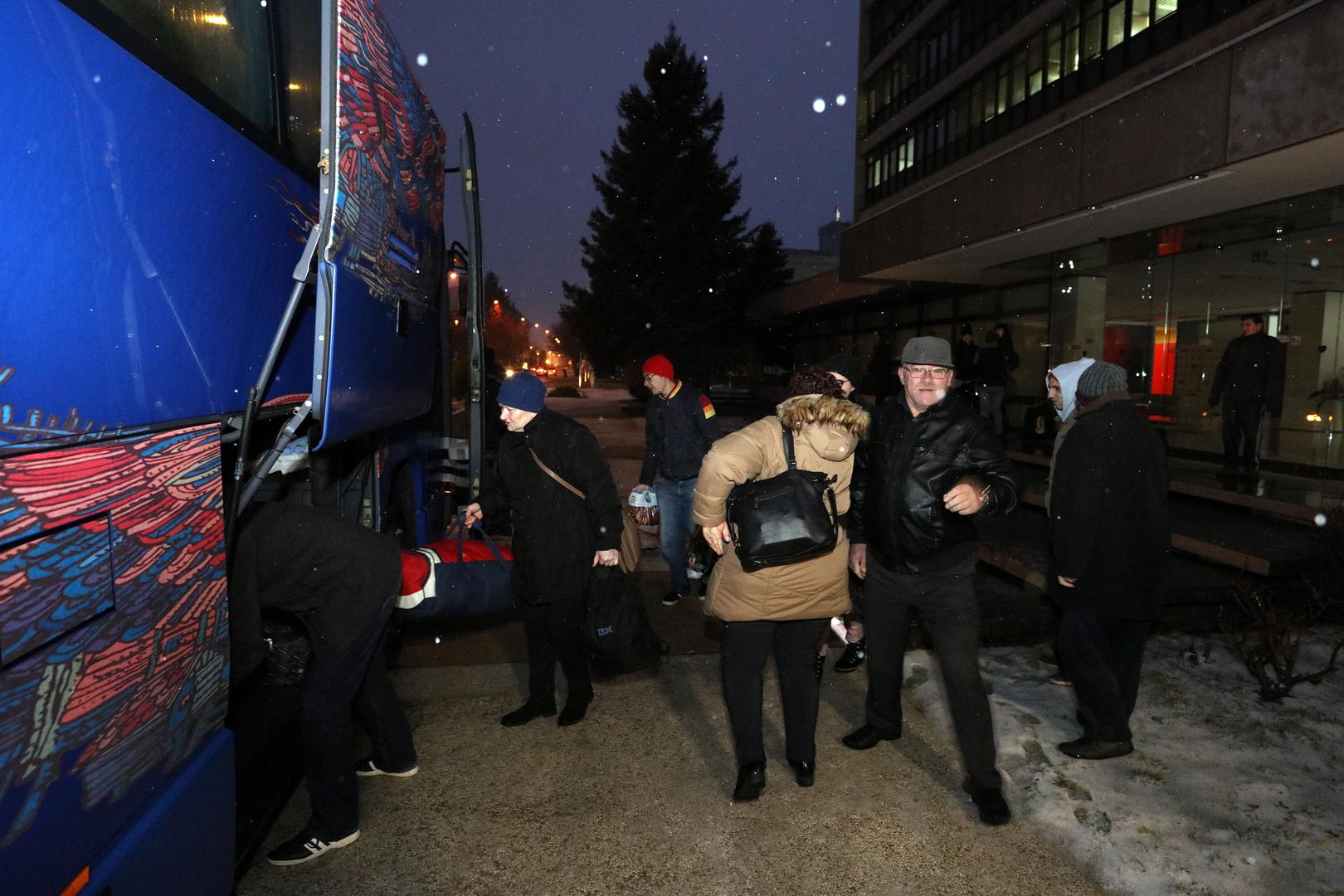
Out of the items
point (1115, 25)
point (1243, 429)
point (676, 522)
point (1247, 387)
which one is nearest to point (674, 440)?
point (676, 522)

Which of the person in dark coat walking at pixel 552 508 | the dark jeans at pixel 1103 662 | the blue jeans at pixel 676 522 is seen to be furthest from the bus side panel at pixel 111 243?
the blue jeans at pixel 676 522

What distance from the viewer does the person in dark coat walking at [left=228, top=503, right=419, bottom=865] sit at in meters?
2.61

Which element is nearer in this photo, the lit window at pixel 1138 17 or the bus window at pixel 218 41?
the bus window at pixel 218 41

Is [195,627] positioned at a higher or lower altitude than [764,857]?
higher

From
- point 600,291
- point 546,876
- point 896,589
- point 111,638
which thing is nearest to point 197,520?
point 111,638

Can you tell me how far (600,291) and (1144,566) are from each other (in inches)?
1229

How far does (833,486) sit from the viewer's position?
10.5 feet

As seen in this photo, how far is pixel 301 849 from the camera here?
9.36ft

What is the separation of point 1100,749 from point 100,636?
3.72 m

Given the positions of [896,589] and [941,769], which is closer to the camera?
[896,589]

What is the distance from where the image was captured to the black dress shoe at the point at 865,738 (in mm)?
3705

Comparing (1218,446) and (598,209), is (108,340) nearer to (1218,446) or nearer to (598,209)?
(1218,446)

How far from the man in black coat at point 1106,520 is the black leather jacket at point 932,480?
0.44 m

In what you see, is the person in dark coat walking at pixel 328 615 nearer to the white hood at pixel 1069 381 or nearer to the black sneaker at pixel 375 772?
the black sneaker at pixel 375 772
